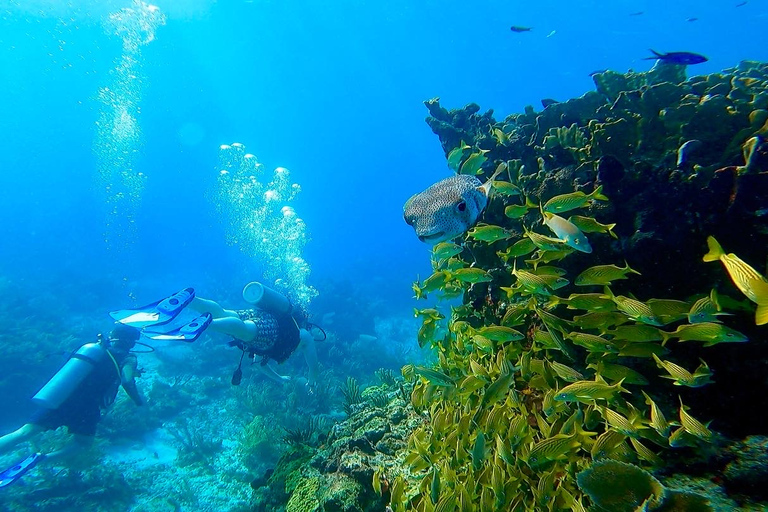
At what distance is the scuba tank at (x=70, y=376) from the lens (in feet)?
Result: 27.6

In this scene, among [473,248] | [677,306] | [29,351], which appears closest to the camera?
[677,306]

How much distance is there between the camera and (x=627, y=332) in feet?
9.07

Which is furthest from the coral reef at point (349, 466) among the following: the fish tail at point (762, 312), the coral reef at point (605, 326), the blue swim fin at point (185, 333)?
the fish tail at point (762, 312)

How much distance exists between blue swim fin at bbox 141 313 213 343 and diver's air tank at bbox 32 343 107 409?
10.5 feet

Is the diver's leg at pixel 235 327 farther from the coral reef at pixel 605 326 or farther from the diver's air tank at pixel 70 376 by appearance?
the coral reef at pixel 605 326

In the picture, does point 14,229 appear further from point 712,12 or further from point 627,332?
point 712,12

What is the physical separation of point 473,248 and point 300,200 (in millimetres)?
111005

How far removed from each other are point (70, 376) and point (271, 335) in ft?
16.5

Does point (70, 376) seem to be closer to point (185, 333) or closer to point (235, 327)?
point (185, 333)

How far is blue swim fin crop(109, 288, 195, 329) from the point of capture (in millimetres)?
7543

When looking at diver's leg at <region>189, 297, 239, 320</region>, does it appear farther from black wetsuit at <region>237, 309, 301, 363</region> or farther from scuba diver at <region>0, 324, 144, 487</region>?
scuba diver at <region>0, 324, 144, 487</region>

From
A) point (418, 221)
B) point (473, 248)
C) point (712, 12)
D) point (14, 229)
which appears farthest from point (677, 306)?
point (712, 12)

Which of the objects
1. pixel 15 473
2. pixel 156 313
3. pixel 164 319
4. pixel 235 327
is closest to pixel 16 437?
pixel 15 473

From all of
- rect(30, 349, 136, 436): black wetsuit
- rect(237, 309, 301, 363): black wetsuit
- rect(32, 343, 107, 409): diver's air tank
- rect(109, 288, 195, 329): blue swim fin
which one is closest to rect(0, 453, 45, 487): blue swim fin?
rect(30, 349, 136, 436): black wetsuit
